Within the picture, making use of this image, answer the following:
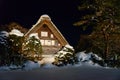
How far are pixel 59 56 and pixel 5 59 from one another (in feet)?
16.4

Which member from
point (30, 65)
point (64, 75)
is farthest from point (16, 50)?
point (64, 75)

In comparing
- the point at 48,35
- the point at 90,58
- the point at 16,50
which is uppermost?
the point at 48,35

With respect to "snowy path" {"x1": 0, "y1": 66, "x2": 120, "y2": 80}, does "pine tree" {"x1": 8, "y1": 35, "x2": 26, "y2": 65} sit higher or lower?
higher

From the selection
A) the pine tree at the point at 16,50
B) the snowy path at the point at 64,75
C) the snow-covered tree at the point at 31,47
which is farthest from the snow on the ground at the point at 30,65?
the snowy path at the point at 64,75

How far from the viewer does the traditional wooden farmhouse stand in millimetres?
35562

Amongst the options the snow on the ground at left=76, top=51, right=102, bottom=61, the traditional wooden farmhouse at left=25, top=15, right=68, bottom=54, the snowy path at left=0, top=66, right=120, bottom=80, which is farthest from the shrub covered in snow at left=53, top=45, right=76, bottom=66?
the snowy path at left=0, top=66, right=120, bottom=80

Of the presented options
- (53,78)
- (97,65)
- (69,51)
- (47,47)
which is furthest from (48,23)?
(53,78)

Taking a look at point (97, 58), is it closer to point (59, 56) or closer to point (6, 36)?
point (59, 56)

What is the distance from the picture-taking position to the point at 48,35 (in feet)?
120

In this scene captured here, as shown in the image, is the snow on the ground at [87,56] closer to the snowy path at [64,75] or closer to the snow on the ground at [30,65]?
the snow on the ground at [30,65]

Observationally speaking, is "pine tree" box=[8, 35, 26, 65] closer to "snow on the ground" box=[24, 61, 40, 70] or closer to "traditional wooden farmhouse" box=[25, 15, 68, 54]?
"snow on the ground" box=[24, 61, 40, 70]

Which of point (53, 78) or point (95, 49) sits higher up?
point (95, 49)

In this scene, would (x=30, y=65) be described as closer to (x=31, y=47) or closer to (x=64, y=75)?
(x=31, y=47)

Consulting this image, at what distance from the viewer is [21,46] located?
2972 cm
